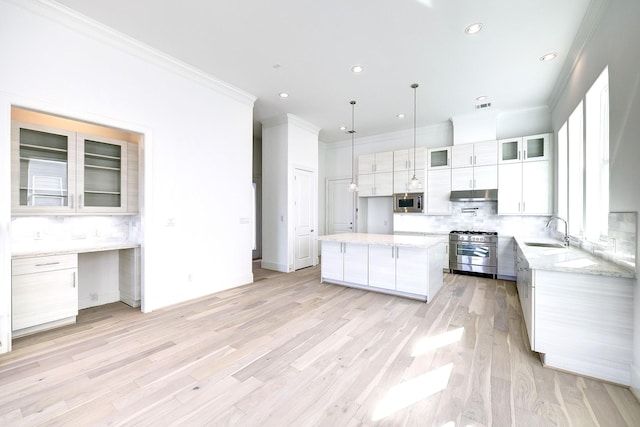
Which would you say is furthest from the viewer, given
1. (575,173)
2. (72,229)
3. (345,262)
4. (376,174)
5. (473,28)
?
(376,174)

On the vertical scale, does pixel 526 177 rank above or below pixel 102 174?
above

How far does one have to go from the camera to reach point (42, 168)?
2.95 meters

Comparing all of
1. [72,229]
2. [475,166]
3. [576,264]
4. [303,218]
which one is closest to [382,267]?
[576,264]

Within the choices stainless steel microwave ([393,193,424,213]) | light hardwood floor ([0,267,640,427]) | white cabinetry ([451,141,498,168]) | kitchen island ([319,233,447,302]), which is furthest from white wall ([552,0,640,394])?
stainless steel microwave ([393,193,424,213])

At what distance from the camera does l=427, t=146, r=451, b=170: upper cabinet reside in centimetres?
577

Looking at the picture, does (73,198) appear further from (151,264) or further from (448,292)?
(448,292)

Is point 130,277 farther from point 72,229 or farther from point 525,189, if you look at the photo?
point 525,189

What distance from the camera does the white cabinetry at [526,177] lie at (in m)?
4.90

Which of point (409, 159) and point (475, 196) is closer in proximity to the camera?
point (475, 196)

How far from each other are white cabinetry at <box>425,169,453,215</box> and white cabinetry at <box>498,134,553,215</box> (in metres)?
0.92

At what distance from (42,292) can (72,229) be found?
838 millimetres

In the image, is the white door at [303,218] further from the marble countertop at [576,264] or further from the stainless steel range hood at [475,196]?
the marble countertop at [576,264]

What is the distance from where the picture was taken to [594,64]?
2.81m

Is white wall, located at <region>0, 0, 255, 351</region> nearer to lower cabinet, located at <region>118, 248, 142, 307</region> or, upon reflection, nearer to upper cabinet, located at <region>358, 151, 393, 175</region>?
lower cabinet, located at <region>118, 248, 142, 307</region>
